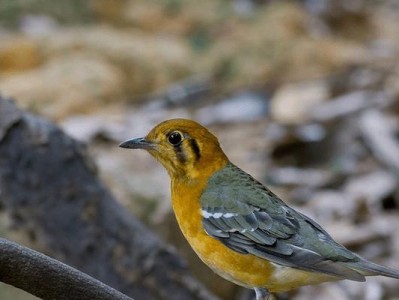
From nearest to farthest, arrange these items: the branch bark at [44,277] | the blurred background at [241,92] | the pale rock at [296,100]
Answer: the branch bark at [44,277]
the blurred background at [241,92]
the pale rock at [296,100]

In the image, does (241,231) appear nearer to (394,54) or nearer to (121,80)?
(121,80)

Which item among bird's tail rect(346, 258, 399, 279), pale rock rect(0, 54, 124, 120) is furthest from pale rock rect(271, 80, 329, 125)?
bird's tail rect(346, 258, 399, 279)

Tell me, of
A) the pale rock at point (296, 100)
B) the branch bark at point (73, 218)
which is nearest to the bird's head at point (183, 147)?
the branch bark at point (73, 218)

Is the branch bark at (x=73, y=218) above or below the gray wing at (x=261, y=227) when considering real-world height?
above

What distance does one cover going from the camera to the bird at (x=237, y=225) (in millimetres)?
3782

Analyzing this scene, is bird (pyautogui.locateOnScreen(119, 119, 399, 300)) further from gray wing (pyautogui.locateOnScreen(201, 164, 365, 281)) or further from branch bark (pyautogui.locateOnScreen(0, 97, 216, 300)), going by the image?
branch bark (pyautogui.locateOnScreen(0, 97, 216, 300))

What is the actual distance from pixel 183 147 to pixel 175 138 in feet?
0.15

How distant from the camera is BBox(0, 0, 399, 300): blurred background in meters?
6.68

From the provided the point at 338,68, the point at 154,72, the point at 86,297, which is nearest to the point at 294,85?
the point at 338,68

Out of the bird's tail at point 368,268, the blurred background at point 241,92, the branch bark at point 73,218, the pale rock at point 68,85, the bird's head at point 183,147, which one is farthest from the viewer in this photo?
the pale rock at point 68,85

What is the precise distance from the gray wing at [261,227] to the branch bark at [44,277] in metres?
0.89

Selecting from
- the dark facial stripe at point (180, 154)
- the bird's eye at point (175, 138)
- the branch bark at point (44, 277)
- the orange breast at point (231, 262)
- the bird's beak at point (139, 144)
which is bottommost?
the branch bark at point (44, 277)

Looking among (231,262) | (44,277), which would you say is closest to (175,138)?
(231,262)

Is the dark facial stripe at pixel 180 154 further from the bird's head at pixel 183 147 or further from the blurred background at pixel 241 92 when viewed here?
the blurred background at pixel 241 92
